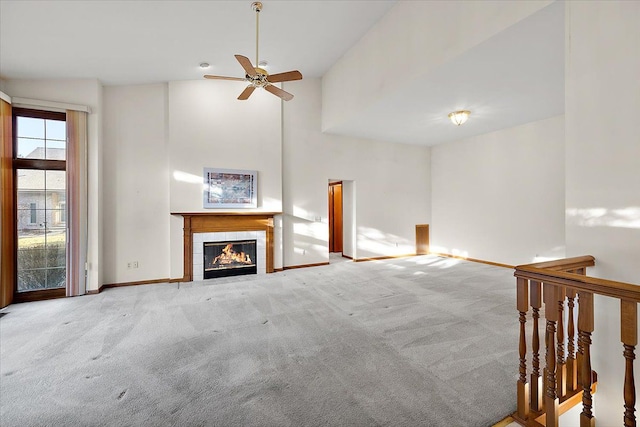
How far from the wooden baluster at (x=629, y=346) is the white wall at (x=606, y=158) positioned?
1.96ft

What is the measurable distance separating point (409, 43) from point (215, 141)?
3653 millimetres

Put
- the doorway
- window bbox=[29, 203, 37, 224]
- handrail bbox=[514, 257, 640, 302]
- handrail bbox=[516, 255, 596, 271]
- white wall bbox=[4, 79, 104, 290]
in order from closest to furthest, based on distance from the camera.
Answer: handrail bbox=[514, 257, 640, 302]
handrail bbox=[516, 255, 596, 271]
window bbox=[29, 203, 37, 224]
white wall bbox=[4, 79, 104, 290]
the doorway

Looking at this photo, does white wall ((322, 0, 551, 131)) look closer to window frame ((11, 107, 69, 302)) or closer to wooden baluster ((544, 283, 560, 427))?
wooden baluster ((544, 283, 560, 427))

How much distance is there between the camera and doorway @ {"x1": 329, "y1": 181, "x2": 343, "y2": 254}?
26.9 feet

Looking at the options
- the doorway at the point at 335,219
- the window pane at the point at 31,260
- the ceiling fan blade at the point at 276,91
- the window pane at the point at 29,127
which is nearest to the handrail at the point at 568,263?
the ceiling fan blade at the point at 276,91

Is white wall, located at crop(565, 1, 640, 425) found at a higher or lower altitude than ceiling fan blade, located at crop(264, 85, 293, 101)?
lower

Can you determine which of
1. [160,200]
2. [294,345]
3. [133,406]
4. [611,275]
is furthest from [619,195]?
[160,200]

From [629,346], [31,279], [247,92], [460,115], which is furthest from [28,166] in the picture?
[460,115]

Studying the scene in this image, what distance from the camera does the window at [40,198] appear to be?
4.09m

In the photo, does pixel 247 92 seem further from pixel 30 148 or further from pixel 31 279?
pixel 31 279

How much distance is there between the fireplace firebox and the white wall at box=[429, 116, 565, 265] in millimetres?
4947

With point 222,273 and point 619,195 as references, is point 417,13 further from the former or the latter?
point 222,273

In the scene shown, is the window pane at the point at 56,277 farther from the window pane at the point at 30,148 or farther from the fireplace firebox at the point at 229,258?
the fireplace firebox at the point at 229,258

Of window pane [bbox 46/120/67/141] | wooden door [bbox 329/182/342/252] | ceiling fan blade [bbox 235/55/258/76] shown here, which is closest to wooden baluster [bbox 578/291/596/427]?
ceiling fan blade [bbox 235/55/258/76]
